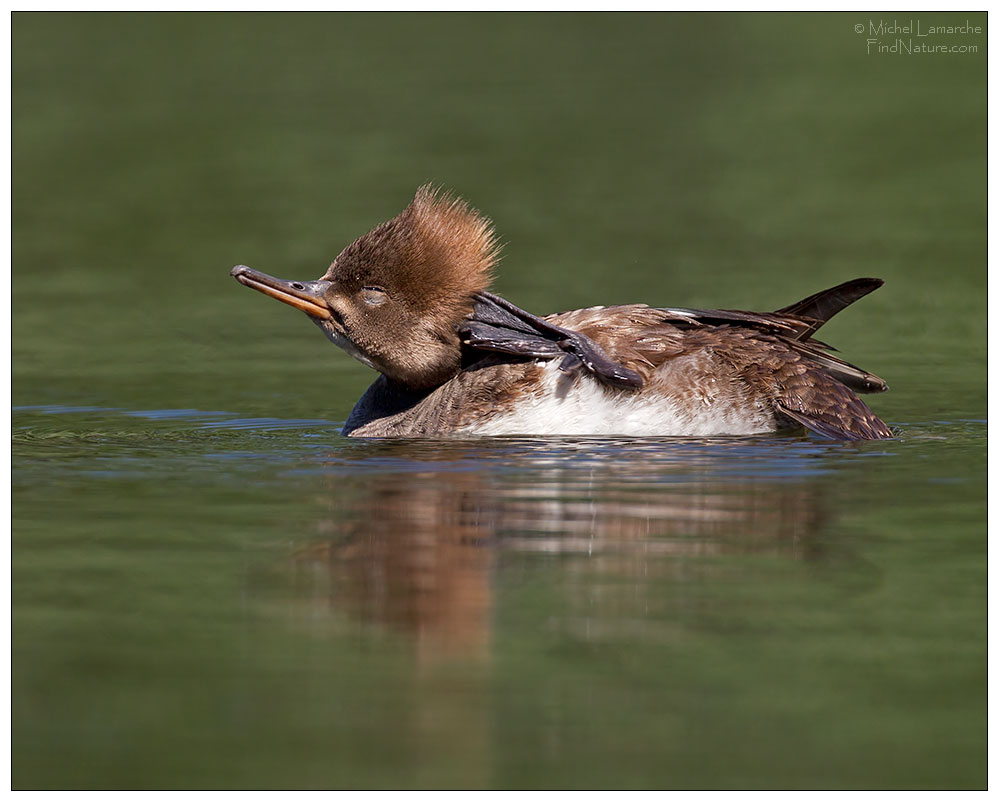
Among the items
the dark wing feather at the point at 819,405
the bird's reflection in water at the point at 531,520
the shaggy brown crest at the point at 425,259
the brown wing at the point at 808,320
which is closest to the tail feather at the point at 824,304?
the brown wing at the point at 808,320

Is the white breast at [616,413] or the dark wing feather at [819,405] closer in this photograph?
the dark wing feather at [819,405]

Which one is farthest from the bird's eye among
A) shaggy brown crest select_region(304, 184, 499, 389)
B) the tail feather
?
the tail feather

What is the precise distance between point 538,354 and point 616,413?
0.56 meters

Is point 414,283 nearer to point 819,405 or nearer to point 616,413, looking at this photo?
point 616,413

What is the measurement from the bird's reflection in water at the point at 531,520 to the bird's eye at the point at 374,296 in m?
1.01

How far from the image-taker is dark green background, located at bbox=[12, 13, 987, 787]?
16.5 feet

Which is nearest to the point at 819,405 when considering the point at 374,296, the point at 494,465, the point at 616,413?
the point at 616,413

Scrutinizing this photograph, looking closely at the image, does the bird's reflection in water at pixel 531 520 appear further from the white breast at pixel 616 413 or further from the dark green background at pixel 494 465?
the white breast at pixel 616 413

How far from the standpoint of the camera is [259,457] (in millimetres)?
9008

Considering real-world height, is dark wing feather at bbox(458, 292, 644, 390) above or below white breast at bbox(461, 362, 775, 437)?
above

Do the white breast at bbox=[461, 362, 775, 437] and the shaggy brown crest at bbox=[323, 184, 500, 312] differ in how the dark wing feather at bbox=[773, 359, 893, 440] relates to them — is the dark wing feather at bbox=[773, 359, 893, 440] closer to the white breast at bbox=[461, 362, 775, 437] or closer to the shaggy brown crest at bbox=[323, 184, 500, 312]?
the white breast at bbox=[461, 362, 775, 437]

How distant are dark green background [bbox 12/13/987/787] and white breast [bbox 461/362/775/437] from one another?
29cm

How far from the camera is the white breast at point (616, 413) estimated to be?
362 inches

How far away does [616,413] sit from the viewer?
926cm
